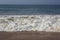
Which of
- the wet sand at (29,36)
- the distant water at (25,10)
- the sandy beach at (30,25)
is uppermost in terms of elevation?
the distant water at (25,10)

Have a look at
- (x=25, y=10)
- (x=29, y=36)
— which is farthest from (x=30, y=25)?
(x=25, y=10)

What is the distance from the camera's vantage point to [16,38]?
201 centimetres

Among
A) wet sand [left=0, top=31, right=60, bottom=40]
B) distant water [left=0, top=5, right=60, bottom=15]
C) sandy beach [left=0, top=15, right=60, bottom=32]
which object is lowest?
wet sand [left=0, top=31, right=60, bottom=40]

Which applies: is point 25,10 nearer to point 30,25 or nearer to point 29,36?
point 30,25

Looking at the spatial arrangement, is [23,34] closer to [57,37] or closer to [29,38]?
[29,38]

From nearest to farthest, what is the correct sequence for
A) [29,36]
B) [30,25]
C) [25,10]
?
1. [29,36]
2. [30,25]
3. [25,10]

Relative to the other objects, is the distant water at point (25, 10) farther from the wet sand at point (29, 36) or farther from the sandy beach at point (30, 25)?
the wet sand at point (29, 36)

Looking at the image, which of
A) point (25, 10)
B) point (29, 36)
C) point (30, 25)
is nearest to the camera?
point (29, 36)

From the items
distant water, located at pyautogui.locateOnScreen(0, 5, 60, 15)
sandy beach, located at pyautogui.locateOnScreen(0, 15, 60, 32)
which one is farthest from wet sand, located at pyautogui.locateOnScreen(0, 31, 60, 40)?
→ distant water, located at pyautogui.locateOnScreen(0, 5, 60, 15)

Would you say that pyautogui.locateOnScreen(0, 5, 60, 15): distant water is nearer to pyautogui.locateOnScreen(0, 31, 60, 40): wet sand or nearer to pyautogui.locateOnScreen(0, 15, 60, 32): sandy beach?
pyautogui.locateOnScreen(0, 15, 60, 32): sandy beach

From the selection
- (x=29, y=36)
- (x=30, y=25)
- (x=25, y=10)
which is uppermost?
(x=25, y=10)

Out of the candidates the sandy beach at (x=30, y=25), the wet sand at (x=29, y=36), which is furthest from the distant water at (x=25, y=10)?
the wet sand at (x=29, y=36)

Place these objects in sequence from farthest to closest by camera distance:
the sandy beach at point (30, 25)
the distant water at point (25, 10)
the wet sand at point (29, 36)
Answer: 1. the distant water at point (25, 10)
2. the sandy beach at point (30, 25)
3. the wet sand at point (29, 36)

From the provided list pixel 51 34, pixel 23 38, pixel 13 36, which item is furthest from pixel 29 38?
pixel 51 34
